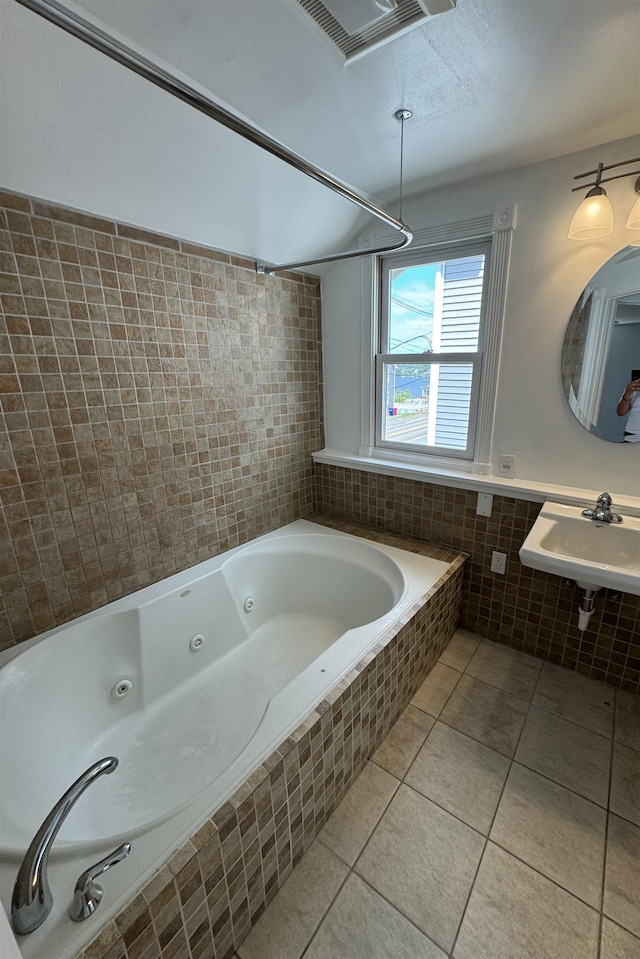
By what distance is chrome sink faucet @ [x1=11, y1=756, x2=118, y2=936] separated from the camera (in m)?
0.70

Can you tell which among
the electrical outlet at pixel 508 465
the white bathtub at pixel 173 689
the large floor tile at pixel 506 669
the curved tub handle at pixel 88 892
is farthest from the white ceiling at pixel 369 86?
the large floor tile at pixel 506 669

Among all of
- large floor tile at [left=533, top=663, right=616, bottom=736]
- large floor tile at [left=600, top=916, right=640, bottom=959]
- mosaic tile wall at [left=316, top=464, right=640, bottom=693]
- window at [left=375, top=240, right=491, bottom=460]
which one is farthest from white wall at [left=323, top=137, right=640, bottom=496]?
large floor tile at [left=600, top=916, right=640, bottom=959]

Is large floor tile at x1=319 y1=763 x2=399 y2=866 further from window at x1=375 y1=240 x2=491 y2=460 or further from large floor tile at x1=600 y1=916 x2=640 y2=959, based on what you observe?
window at x1=375 y1=240 x2=491 y2=460

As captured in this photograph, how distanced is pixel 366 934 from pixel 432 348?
2.28 meters

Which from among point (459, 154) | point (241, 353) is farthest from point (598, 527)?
point (241, 353)

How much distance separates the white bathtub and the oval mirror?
3.20 feet

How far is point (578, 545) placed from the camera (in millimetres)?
1623

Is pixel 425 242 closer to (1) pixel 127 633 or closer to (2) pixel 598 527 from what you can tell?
(2) pixel 598 527

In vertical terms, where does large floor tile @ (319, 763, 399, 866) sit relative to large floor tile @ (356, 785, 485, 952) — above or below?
above

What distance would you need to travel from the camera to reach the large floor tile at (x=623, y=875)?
42.3 inches

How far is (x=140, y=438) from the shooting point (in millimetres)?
1684

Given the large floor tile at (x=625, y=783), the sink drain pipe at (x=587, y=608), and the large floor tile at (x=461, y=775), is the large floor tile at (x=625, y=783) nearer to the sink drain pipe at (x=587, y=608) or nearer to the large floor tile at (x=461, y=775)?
the large floor tile at (x=461, y=775)

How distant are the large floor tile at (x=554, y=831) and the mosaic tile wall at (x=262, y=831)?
0.48 meters

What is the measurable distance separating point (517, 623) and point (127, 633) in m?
1.86
